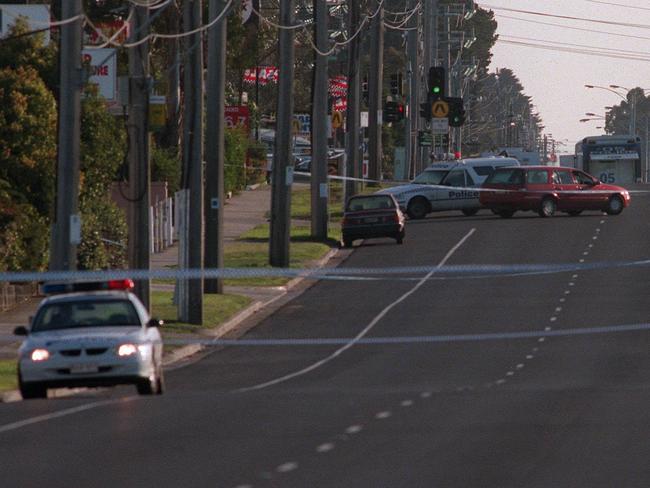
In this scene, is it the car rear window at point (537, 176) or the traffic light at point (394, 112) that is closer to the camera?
the car rear window at point (537, 176)

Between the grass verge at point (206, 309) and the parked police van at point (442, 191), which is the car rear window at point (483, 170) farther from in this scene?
the grass verge at point (206, 309)

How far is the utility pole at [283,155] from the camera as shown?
43.4m

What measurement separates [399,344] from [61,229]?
24.2 ft

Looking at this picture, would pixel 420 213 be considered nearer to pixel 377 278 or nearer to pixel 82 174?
pixel 377 278

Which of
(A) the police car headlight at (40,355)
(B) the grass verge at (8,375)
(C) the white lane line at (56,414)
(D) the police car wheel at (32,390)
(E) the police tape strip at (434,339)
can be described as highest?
(A) the police car headlight at (40,355)

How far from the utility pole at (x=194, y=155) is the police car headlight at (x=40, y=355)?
1225 cm

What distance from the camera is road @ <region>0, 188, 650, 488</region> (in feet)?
44.1

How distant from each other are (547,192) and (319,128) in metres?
11.3

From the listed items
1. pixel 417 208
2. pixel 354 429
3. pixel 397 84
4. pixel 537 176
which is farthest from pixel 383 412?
pixel 397 84

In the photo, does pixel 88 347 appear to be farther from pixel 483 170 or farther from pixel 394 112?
pixel 394 112

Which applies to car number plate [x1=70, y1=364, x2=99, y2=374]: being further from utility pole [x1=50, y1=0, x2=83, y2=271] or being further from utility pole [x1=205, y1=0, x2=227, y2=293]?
utility pole [x1=205, y1=0, x2=227, y2=293]

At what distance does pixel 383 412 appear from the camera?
17.6 m

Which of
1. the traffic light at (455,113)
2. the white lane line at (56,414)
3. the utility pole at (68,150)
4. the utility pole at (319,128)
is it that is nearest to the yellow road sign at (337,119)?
the traffic light at (455,113)

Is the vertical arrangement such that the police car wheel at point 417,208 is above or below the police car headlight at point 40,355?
below
